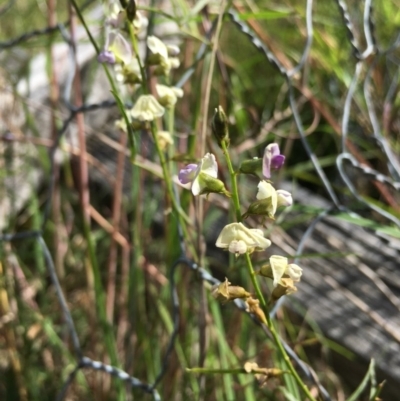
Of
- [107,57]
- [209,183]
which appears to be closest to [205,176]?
[209,183]

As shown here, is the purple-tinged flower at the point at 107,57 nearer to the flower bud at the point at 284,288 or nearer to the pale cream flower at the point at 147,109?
the pale cream flower at the point at 147,109

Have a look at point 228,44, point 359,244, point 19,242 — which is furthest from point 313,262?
point 228,44

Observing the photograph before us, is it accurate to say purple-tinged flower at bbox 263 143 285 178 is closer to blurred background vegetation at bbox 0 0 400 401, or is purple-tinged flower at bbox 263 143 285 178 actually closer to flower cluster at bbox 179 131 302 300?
flower cluster at bbox 179 131 302 300

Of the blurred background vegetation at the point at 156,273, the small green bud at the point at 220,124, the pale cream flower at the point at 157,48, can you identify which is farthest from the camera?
the blurred background vegetation at the point at 156,273

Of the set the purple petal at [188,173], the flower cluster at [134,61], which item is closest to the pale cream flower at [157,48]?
the flower cluster at [134,61]

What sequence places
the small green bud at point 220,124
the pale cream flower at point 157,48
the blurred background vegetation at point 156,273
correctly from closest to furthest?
the small green bud at point 220,124
the pale cream flower at point 157,48
the blurred background vegetation at point 156,273

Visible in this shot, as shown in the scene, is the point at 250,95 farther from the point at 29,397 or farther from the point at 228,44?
the point at 29,397

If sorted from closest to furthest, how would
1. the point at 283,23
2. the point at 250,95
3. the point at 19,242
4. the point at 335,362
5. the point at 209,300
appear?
the point at 209,300 < the point at 335,362 < the point at 19,242 < the point at 250,95 < the point at 283,23
